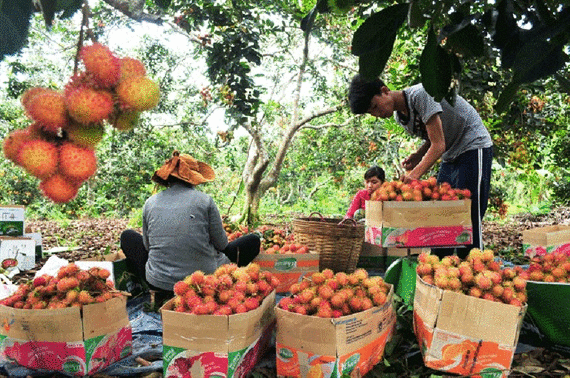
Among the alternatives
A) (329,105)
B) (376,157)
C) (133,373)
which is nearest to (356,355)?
(133,373)

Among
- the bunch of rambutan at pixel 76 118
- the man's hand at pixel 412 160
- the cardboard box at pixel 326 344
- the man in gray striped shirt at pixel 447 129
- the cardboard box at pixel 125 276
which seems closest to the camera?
the bunch of rambutan at pixel 76 118

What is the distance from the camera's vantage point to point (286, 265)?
307cm

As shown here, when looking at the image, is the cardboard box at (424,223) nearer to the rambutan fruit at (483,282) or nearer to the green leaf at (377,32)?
the rambutan fruit at (483,282)

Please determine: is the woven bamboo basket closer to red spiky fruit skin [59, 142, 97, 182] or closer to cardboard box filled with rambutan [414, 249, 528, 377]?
cardboard box filled with rambutan [414, 249, 528, 377]

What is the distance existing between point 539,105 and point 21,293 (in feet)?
16.0

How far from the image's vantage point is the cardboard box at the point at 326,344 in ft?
5.34

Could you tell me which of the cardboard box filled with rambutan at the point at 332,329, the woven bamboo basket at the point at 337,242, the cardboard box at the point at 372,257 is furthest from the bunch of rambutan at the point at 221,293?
the cardboard box at the point at 372,257

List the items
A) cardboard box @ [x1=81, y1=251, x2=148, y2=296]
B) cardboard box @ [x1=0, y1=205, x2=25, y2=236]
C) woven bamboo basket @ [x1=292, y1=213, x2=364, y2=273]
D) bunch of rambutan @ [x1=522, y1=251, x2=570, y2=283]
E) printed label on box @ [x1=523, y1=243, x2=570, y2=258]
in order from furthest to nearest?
cardboard box @ [x1=0, y1=205, x2=25, y2=236]
woven bamboo basket @ [x1=292, y1=213, x2=364, y2=273]
printed label on box @ [x1=523, y1=243, x2=570, y2=258]
cardboard box @ [x1=81, y1=251, x2=148, y2=296]
bunch of rambutan @ [x1=522, y1=251, x2=570, y2=283]

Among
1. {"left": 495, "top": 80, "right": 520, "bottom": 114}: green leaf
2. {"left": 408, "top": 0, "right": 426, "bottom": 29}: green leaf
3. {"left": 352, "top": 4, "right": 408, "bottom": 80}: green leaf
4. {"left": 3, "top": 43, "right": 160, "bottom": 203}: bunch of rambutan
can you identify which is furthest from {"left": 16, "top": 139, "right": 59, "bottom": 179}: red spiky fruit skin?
{"left": 495, "top": 80, "right": 520, "bottom": 114}: green leaf

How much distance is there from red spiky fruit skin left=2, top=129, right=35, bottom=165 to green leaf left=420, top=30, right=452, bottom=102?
0.60 meters

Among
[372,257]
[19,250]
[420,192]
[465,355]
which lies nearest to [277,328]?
[465,355]

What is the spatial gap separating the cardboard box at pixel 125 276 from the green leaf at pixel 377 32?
8.90ft

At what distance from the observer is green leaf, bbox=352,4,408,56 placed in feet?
2.04

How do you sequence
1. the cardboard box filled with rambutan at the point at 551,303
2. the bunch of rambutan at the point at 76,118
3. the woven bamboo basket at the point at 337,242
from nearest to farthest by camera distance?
the bunch of rambutan at the point at 76,118, the cardboard box filled with rambutan at the point at 551,303, the woven bamboo basket at the point at 337,242
